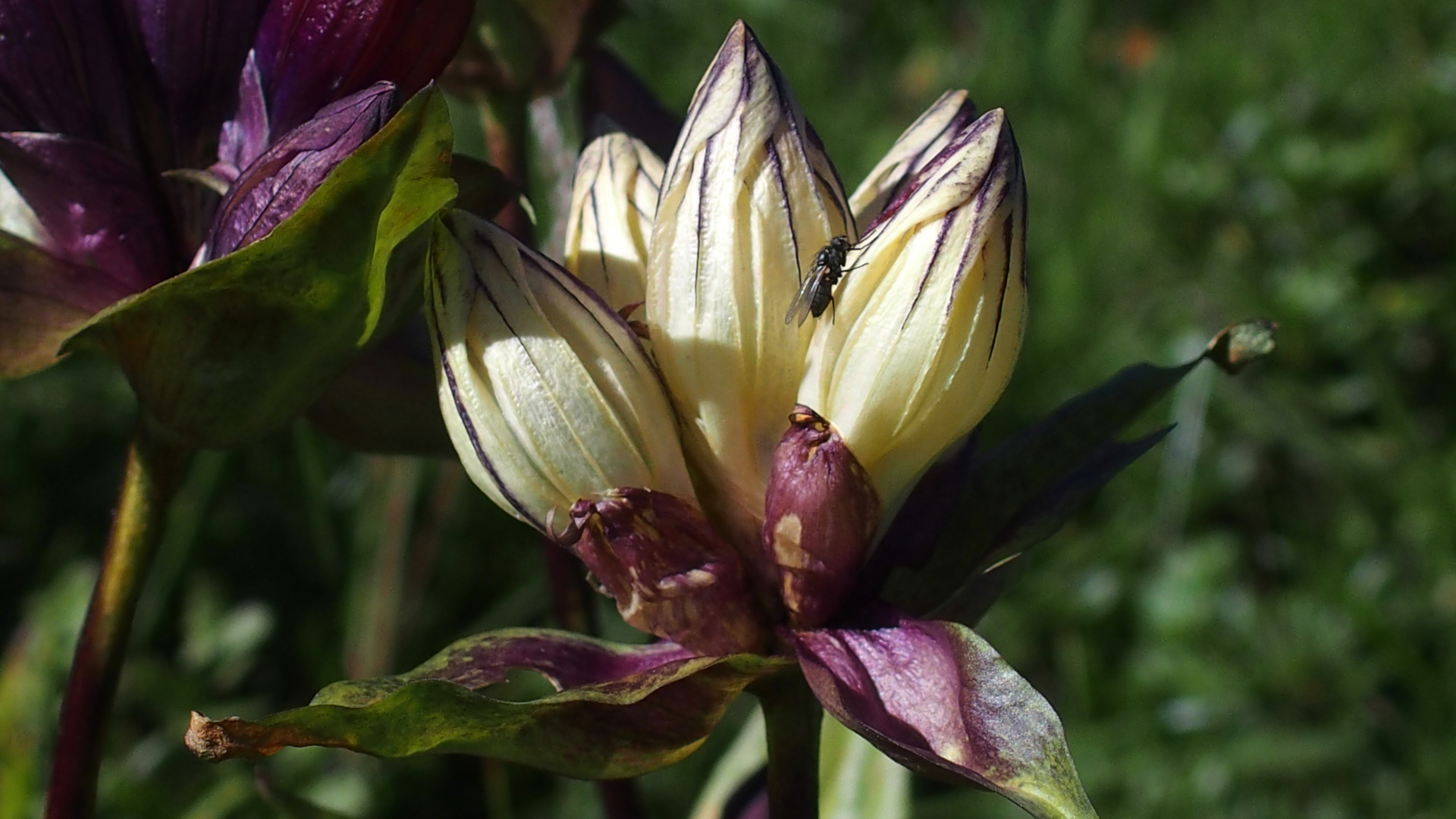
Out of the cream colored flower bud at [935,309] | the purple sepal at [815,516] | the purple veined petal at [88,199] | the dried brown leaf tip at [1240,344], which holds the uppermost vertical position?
the purple veined petal at [88,199]

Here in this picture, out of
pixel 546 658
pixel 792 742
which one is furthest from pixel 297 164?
pixel 792 742

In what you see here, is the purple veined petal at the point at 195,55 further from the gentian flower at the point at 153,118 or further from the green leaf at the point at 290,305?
the green leaf at the point at 290,305

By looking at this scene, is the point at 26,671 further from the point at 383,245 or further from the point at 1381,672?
the point at 1381,672

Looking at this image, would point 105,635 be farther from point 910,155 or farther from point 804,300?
point 910,155

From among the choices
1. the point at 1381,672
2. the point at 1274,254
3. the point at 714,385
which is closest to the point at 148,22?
the point at 714,385

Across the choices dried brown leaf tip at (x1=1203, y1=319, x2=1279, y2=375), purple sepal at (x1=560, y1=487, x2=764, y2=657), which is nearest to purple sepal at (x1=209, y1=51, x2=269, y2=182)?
purple sepal at (x1=560, y1=487, x2=764, y2=657)

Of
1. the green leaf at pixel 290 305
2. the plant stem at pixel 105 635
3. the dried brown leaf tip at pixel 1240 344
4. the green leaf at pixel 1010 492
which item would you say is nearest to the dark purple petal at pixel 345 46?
the green leaf at pixel 290 305

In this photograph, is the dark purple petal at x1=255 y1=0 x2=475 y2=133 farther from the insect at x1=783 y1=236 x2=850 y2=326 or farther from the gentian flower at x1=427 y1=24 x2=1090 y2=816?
the insect at x1=783 y1=236 x2=850 y2=326
